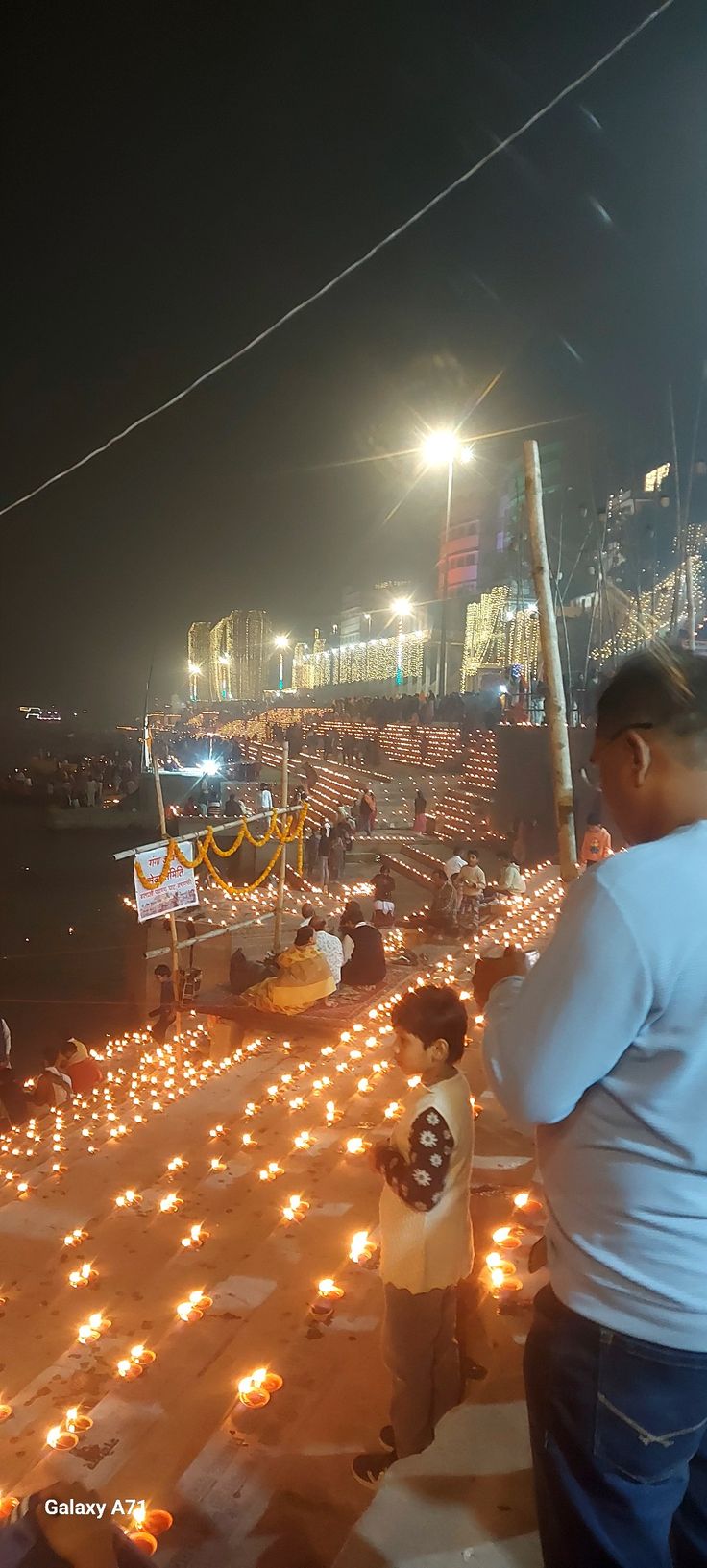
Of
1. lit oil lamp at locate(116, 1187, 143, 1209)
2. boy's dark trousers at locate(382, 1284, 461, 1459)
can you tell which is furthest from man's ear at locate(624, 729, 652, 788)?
lit oil lamp at locate(116, 1187, 143, 1209)

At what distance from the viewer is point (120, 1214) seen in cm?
465

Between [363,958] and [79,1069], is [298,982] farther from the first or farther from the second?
[79,1069]

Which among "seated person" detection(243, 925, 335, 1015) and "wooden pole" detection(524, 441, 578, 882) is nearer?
"wooden pole" detection(524, 441, 578, 882)

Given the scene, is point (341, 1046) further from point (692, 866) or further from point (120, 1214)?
point (692, 866)

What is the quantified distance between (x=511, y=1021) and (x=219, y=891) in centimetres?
1576

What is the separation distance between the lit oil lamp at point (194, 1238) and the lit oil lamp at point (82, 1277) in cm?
45

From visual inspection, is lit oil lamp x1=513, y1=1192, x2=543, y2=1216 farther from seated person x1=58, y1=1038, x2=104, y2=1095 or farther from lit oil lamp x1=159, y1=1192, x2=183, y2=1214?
seated person x1=58, y1=1038, x2=104, y2=1095

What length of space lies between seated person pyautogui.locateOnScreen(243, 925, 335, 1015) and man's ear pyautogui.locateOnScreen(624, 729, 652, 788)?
6.80 metres

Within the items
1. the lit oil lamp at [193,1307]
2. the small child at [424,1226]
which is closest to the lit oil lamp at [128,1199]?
the lit oil lamp at [193,1307]

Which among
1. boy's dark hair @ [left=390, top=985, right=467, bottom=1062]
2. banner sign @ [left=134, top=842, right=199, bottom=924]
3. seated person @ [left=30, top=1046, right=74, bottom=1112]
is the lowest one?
seated person @ [left=30, top=1046, right=74, bottom=1112]

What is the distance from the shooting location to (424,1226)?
2506 mm

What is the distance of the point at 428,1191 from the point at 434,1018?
50cm

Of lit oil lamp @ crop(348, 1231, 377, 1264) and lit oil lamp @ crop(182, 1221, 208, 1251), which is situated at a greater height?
lit oil lamp @ crop(348, 1231, 377, 1264)

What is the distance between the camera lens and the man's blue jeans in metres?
1.37
